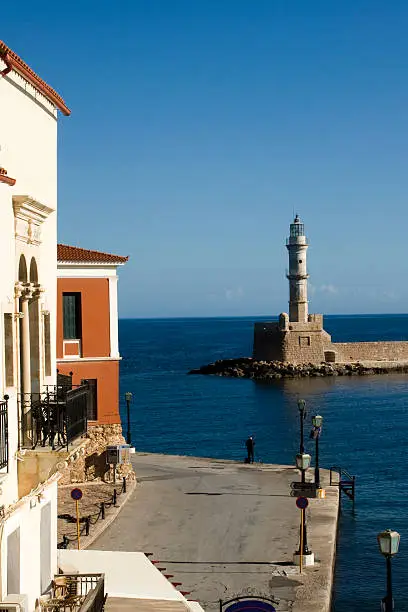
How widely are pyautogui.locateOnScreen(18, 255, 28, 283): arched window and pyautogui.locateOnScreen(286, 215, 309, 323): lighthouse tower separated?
95.4 meters

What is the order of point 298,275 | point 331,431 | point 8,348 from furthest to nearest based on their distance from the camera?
point 298,275 → point 331,431 → point 8,348

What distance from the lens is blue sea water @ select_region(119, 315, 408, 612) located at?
28.9 m

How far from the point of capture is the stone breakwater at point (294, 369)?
11069 cm

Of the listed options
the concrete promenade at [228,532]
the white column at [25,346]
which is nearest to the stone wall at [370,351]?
the concrete promenade at [228,532]

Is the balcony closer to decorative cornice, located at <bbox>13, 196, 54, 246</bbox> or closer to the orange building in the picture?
decorative cornice, located at <bbox>13, 196, 54, 246</bbox>

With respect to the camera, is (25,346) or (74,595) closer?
(25,346)

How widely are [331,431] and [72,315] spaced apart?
3778 cm

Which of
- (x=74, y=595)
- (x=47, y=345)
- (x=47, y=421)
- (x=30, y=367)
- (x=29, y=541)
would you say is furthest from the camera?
(x=74, y=595)

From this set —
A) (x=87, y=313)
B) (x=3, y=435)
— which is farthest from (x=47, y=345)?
(x=87, y=313)

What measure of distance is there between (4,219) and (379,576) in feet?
65.9

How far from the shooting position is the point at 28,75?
37.3 feet

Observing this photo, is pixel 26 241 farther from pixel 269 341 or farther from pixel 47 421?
pixel 269 341

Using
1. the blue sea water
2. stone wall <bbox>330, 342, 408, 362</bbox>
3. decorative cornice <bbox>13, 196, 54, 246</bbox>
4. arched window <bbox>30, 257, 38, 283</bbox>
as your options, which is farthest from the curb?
stone wall <bbox>330, 342, 408, 362</bbox>

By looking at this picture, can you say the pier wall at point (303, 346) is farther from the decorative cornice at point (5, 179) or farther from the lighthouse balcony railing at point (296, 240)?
the decorative cornice at point (5, 179)
